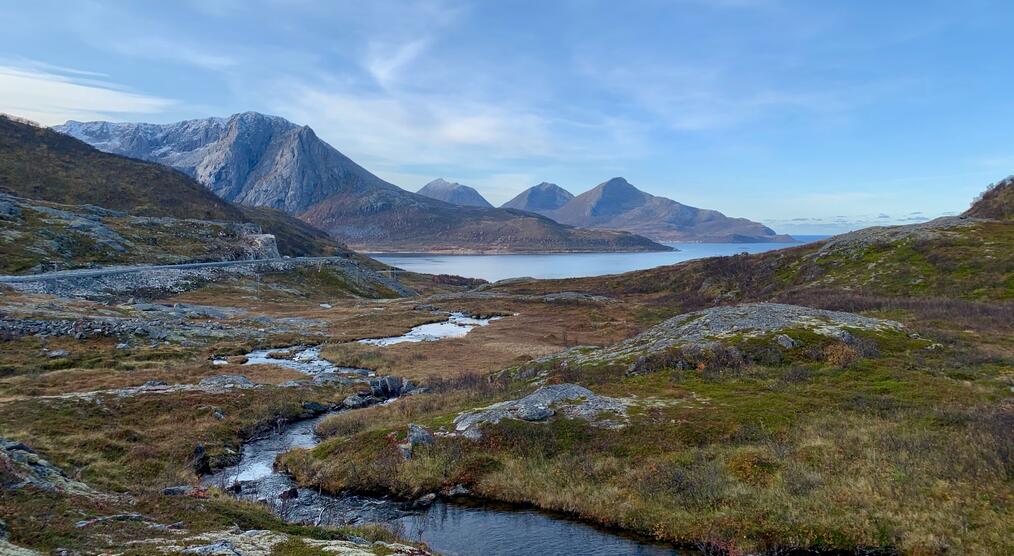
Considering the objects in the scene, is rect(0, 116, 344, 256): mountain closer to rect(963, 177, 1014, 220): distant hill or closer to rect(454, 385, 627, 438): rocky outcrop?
rect(454, 385, 627, 438): rocky outcrop

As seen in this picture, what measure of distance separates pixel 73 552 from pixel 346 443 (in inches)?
766

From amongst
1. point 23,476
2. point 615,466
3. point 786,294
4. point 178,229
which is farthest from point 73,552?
point 178,229

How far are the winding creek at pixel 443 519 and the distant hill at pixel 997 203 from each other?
415ft

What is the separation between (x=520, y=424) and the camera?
3012 centimetres

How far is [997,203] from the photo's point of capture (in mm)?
113438

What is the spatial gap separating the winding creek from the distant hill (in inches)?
4976

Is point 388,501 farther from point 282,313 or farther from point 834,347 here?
point 282,313

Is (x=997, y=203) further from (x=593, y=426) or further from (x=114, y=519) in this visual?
(x=114, y=519)

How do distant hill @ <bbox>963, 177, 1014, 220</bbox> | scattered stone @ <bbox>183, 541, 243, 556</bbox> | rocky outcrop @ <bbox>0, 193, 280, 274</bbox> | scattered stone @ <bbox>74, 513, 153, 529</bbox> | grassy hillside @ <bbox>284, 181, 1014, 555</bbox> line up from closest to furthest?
scattered stone @ <bbox>183, 541, 243, 556</bbox>
scattered stone @ <bbox>74, 513, 153, 529</bbox>
grassy hillside @ <bbox>284, 181, 1014, 555</bbox>
rocky outcrop @ <bbox>0, 193, 280, 274</bbox>
distant hill @ <bbox>963, 177, 1014, 220</bbox>

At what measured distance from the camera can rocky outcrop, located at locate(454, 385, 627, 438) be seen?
3039 centimetres

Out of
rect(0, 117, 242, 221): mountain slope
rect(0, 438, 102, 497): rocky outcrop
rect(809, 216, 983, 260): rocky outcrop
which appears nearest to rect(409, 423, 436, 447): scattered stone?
rect(0, 438, 102, 497): rocky outcrop

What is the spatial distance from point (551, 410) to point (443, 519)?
33.3 feet

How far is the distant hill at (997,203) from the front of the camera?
353ft

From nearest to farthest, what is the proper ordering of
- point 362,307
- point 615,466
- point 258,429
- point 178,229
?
point 615,466
point 258,429
point 362,307
point 178,229
